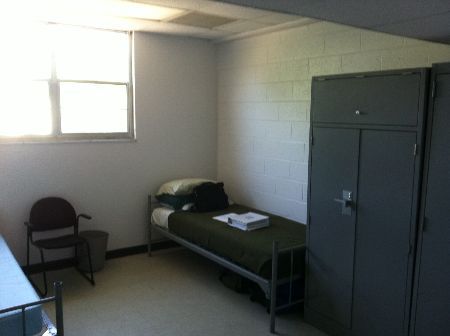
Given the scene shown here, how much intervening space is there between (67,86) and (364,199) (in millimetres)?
3143

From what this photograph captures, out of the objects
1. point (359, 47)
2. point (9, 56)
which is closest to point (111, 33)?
point (9, 56)

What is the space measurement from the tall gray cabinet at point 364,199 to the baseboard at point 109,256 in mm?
2250

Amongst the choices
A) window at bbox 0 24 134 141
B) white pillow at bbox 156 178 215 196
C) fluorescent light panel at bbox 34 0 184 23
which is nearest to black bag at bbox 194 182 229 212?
white pillow at bbox 156 178 215 196

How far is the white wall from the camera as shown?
13.4 feet

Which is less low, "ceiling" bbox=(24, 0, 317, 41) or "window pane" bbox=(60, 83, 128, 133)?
"ceiling" bbox=(24, 0, 317, 41)

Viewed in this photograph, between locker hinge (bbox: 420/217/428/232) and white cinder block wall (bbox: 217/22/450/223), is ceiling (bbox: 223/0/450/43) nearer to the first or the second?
white cinder block wall (bbox: 217/22/450/223)

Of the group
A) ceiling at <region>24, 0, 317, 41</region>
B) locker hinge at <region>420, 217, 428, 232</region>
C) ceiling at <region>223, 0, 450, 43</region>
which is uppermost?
ceiling at <region>24, 0, 317, 41</region>

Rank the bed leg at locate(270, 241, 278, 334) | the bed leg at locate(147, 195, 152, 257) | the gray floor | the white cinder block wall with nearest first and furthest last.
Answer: the bed leg at locate(270, 241, 278, 334)
the gray floor
the white cinder block wall
the bed leg at locate(147, 195, 152, 257)

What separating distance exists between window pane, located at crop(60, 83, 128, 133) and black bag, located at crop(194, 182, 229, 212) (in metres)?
1.10

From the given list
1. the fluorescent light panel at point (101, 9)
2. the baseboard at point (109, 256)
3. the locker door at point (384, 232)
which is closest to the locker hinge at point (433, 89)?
the locker door at point (384, 232)

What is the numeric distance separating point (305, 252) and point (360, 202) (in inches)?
27.8

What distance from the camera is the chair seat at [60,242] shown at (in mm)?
3742

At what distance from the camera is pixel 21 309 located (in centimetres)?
223

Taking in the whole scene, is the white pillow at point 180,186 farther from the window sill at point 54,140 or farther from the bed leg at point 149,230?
the window sill at point 54,140
